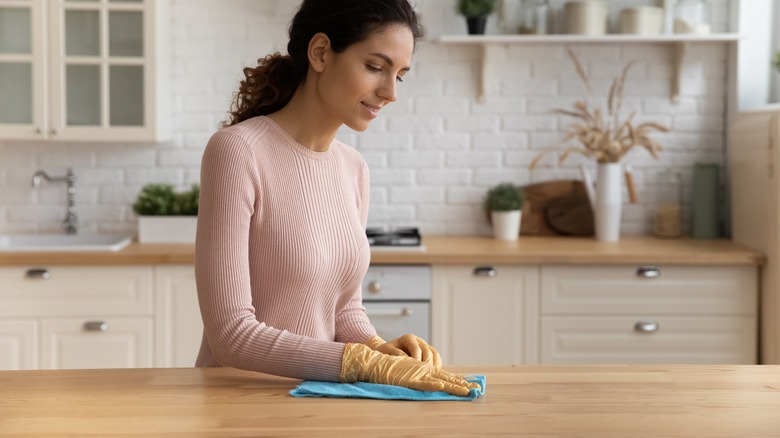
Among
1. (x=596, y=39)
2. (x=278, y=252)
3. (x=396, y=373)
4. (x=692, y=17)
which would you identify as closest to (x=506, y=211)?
(x=596, y=39)

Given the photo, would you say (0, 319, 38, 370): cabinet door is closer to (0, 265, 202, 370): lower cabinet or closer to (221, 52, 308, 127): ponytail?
(0, 265, 202, 370): lower cabinet

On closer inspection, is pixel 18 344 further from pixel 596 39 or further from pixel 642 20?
pixel 642 20

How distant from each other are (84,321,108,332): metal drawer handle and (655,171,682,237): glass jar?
241 cm

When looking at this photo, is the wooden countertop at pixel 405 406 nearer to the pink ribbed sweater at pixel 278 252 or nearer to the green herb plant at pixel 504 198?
the pink ribbed sweater at pixel 278 252

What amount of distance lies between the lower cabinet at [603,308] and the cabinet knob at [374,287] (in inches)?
8.5

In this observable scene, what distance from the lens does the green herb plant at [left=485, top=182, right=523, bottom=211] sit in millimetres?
4461

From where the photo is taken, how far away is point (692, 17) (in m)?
4.40

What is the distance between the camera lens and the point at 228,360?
193cm

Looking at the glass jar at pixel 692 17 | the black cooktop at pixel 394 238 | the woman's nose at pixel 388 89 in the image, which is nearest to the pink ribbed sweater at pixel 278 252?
the woman's nose at pixel 388 89

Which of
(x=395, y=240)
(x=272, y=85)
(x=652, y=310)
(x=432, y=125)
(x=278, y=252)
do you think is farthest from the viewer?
(x=432, y=125)

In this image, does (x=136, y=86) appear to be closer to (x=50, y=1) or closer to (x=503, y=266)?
(x=50, y=1)

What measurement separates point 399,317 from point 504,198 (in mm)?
819

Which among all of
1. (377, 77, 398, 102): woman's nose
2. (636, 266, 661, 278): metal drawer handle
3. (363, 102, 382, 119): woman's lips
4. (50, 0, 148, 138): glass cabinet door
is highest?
(50, 0, 148, 138): glass cabinet door

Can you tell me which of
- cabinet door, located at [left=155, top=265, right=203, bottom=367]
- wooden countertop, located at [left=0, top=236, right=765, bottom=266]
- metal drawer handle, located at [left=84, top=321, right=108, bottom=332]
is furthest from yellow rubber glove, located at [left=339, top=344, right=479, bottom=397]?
metal drawer handle, located at [left=84, top=321, right=108, bottom=332]
